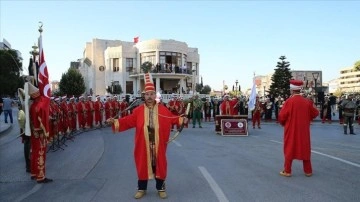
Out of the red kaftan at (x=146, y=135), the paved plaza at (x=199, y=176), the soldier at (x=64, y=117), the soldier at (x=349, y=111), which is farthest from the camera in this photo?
the soldier at (x=349, y=111)

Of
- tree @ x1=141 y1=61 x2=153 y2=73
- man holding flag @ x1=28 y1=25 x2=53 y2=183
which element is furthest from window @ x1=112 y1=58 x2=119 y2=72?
man holding flag @ x1=28 y1=25 x2=53 y2=183

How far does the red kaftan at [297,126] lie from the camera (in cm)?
823

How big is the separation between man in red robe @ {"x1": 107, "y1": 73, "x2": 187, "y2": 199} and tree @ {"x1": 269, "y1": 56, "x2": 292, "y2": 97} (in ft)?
152

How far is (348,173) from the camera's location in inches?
332

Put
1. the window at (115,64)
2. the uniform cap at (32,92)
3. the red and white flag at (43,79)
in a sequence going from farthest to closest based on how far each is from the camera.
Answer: the window at (115,64), the red and white flag at (43,79), the uniform cap at (32,92)

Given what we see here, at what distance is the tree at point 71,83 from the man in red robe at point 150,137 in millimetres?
62577

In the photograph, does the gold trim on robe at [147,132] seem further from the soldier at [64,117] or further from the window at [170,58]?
the window at [170,58]

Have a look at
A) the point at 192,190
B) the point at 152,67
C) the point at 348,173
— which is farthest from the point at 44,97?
the point at 152,67

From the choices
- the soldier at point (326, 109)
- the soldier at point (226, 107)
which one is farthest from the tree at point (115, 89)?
the soldier at point (226, 107)

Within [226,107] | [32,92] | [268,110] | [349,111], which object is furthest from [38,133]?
[268,110]

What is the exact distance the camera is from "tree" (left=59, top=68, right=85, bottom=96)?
67.3 metres

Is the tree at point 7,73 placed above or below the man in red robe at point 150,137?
above

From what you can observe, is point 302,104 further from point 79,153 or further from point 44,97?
point 79,153

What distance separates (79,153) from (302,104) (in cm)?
702
